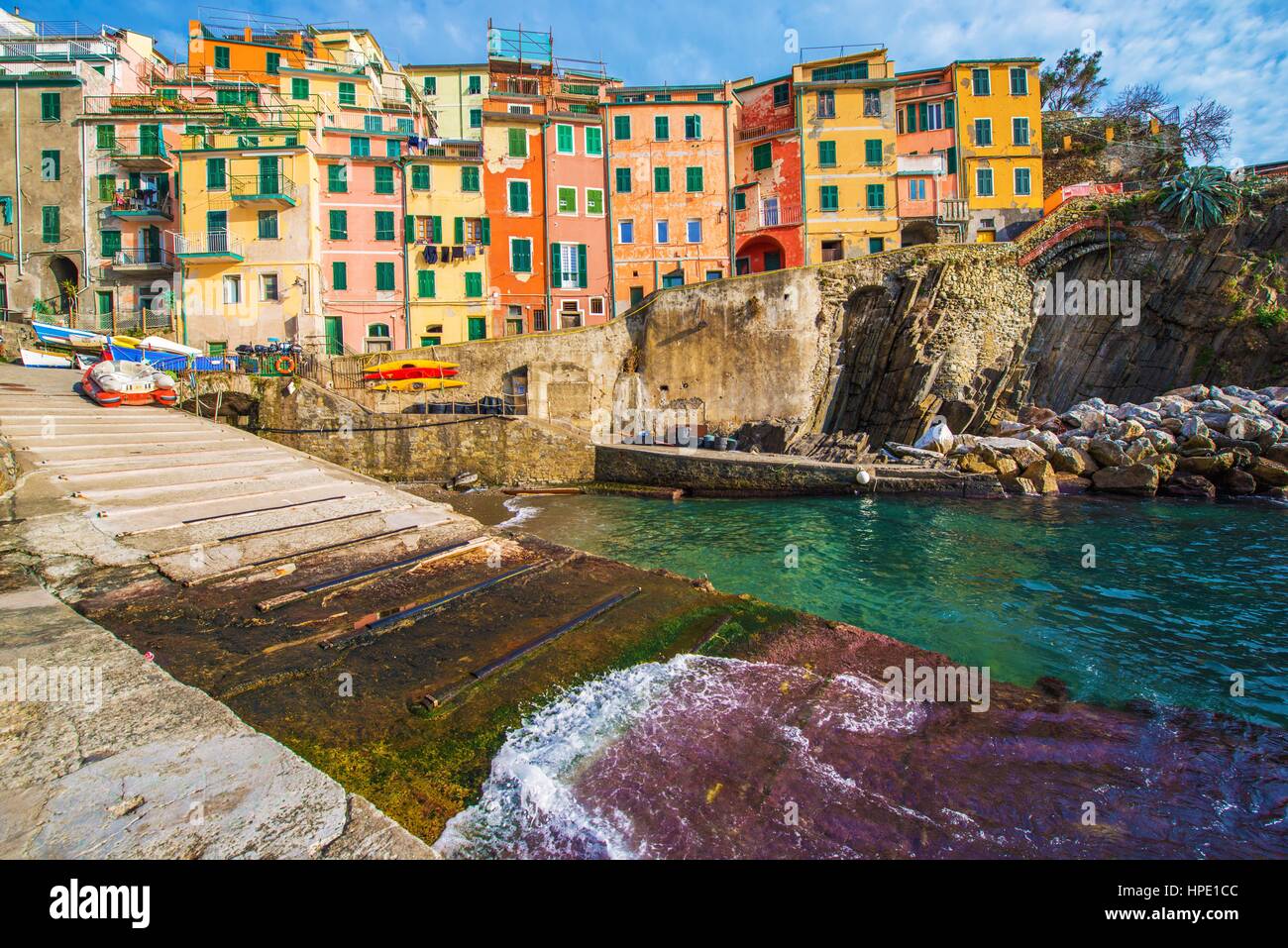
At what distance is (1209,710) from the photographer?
557cm

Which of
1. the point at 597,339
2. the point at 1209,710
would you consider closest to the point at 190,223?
the point at 597,339

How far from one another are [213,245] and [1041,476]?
37.4 meters

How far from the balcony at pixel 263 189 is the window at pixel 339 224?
160 cm

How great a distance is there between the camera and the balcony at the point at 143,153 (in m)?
28.8

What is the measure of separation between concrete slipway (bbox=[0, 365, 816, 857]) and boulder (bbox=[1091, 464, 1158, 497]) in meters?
Result: 18.4

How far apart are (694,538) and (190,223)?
3149 cm

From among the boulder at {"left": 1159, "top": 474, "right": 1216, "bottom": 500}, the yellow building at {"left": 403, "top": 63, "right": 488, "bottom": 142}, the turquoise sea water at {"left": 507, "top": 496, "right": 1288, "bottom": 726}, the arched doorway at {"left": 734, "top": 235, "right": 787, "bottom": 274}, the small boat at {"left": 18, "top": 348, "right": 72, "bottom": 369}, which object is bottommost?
the turquoise sea water at {"left": 507, "top": 496, "right": 1288, "bottom": 726}

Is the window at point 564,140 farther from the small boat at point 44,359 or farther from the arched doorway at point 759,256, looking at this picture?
the small boat at point 44,359

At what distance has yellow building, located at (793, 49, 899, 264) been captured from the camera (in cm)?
3145

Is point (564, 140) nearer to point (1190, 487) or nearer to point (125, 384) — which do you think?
point (125, 384)

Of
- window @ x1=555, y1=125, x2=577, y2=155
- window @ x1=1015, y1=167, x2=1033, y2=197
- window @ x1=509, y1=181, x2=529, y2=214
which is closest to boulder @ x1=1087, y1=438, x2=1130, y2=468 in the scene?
window @ x1=1015, y1=167, x2=1033, y2=197

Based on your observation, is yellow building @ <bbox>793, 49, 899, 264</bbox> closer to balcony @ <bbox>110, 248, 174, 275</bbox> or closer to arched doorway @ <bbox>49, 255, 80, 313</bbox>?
balcony @ <bbox>110, 248, 174, 275</bbox>
